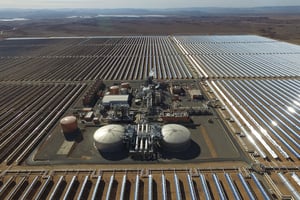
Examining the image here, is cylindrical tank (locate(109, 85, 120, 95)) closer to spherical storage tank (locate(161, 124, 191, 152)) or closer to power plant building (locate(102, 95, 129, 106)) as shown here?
power plant building (locate(102, 95, 129, 106))

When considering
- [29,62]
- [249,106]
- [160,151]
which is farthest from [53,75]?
[249,106]

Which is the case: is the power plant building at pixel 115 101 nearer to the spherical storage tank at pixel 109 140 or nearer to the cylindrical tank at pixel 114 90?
the cylindrical tank at pixel 114 90

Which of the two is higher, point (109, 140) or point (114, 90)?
point (114, 90)

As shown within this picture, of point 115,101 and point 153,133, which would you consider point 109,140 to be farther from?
point 115,101

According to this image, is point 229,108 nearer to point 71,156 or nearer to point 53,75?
point 71,156

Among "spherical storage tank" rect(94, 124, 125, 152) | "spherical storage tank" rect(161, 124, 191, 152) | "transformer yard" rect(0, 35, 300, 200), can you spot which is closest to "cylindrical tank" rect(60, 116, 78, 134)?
"transformer yard" rect(0, 35, 300, 200)

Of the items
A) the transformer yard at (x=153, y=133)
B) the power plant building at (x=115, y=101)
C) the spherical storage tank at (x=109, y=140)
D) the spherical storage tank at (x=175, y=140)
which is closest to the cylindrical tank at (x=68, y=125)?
the transformer yard at (x=153, y=133)

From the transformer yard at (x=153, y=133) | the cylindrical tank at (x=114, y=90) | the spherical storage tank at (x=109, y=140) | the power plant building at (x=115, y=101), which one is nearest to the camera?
the transformer yard at (x=153, y=133)

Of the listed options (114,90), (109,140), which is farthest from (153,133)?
(114,90)
